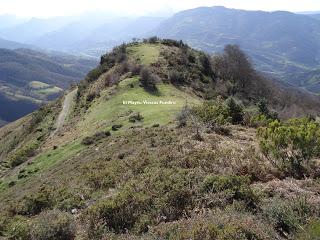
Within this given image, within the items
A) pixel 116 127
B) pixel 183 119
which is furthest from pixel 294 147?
pixel 116 127

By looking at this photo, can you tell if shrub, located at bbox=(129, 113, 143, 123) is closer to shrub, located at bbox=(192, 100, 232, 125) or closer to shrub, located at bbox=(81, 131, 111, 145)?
shrub, located at bbox=(81, 131, 111, 145)

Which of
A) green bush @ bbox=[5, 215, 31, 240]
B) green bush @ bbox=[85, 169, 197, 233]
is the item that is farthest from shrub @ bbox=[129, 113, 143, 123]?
green bush @ bbox=[5, 215, 31, 240]

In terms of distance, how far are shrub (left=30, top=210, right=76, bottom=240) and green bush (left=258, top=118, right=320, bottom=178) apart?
7.51m

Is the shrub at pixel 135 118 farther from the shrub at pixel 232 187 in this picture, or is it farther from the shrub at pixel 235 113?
the shrub at pixel 232 187

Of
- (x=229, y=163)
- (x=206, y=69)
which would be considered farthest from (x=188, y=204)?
(x=206, y=69)

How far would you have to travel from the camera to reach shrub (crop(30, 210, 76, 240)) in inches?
446

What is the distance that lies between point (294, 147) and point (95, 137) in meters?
21.3

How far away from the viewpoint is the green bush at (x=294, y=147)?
1448 cm

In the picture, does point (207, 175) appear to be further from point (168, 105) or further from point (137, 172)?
point (168, 105)

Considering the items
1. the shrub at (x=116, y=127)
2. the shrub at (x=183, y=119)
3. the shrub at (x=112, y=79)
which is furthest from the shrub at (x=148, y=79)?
the shrub at (x=183, y=119)

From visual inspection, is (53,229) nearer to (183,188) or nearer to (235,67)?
(183,188)

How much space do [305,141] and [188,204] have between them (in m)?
5.18

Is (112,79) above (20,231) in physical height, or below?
below

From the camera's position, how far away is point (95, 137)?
33688 mm
